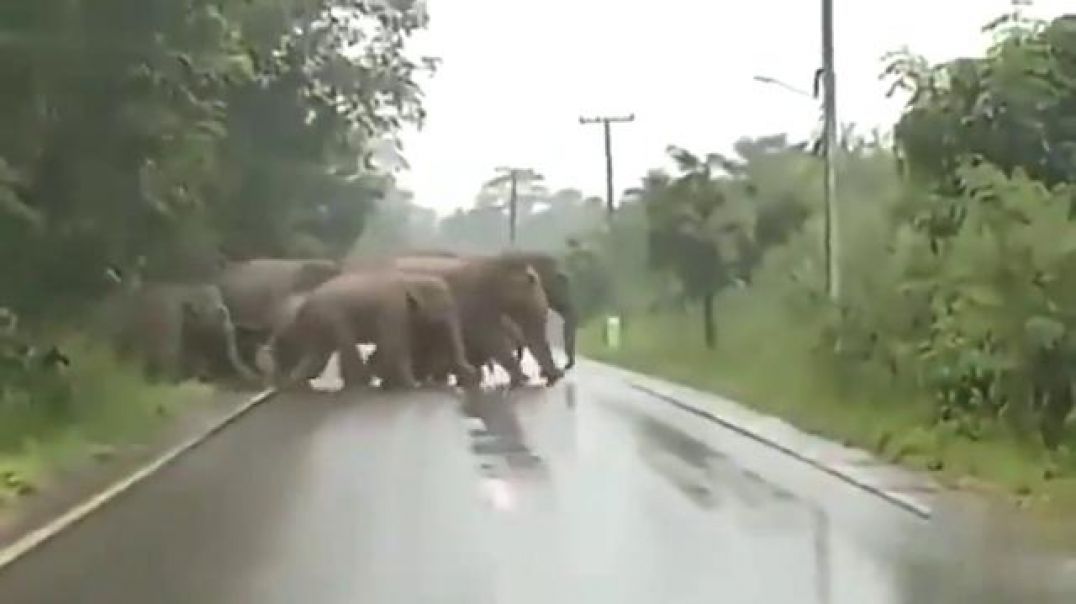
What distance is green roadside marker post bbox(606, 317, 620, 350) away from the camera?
67.0m

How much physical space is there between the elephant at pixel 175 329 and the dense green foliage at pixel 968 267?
33.7 feet

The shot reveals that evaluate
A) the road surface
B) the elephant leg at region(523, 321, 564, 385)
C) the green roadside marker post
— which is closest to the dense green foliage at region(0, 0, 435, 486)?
the road surface

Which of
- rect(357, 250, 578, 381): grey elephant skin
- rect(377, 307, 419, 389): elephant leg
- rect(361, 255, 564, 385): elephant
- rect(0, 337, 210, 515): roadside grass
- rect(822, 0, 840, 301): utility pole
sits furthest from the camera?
rect(357, 250, 578, 381): grey elephant skin

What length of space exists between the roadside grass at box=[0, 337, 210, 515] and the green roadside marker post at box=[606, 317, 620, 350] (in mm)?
32076

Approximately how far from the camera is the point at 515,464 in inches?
1002

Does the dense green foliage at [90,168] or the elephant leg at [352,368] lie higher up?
the dense green foliage at [90,168]

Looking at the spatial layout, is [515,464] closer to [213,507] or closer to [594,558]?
[213,507]

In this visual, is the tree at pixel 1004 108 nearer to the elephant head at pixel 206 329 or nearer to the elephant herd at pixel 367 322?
the elephant herd at pixel 367 322

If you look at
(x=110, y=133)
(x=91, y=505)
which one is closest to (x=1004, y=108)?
(x=110, y=133)

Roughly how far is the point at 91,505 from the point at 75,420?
6998mm

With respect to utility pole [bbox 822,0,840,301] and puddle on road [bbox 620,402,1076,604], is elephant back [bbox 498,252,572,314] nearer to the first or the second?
utility pole [bbox 822,0,840,301]

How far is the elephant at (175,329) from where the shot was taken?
40094 mm

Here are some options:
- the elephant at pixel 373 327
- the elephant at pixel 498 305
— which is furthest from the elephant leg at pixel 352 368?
the elephant at pixel 498 305

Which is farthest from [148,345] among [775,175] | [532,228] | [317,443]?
[532,228]
